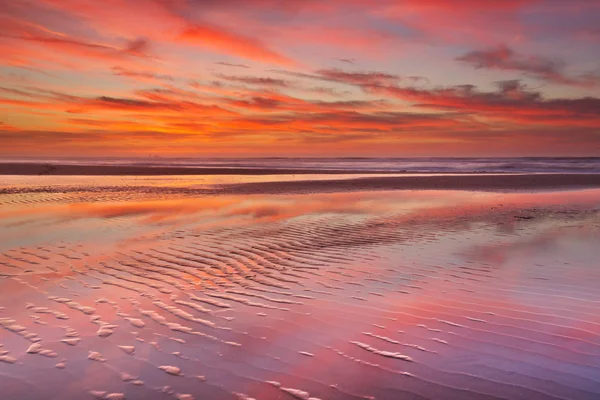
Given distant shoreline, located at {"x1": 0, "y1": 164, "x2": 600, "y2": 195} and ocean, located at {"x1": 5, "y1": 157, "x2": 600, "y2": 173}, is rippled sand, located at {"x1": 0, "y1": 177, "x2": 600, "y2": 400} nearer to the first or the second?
distant shoreline, located at {"x1": 0, "y1": 164, "x2": 600, "y2": 195}

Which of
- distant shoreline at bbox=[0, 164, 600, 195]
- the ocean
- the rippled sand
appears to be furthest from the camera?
the ocean

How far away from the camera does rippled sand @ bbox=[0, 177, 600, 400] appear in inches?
147

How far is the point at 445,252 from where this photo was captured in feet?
27.8

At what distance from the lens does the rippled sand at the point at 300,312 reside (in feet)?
12.2

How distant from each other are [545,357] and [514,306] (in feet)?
4.52

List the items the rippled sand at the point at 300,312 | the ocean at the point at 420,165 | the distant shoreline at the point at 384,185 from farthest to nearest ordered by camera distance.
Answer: the ocean at the point at 420,165, the distant shoreline at the point at 384,185, the rippled sand at the point at 300,312

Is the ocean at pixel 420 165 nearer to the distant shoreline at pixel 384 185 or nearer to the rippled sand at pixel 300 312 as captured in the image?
the distant shoreline at pixel 384 185

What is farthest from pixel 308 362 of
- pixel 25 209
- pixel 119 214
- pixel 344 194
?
pixel 344 194

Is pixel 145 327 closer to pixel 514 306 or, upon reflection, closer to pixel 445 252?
pixel 514 306

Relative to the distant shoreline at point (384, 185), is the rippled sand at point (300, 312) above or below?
below

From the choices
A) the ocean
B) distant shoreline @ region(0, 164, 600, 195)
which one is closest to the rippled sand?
distant shoreline @ region(0, 164, 600, 195)

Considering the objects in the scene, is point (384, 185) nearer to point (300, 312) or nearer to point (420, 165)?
point (300, 312)

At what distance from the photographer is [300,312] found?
5.36 meters

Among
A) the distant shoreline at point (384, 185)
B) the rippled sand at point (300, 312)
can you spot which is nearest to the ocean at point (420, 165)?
the distant shoreline at point (384, 185)
